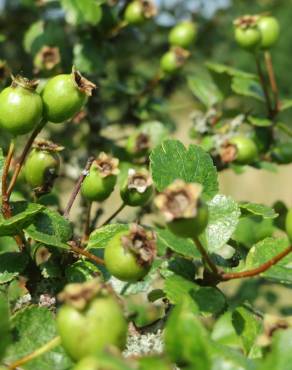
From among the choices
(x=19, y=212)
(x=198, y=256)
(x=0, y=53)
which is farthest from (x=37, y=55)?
(x=198, y=256)

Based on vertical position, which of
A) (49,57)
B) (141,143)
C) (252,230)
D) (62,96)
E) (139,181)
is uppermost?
(62,96)

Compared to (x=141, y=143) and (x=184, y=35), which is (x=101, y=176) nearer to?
(x=141, y=143)

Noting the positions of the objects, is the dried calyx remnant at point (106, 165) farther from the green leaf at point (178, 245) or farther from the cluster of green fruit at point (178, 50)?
the cluster of green fruit at point (178, 50)

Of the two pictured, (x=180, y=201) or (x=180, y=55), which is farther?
(x=180, y=55)

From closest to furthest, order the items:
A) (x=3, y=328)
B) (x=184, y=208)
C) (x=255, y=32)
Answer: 1. (x=3, y=328)
2. (x=184, y=208)
3. (x=255, y=32)

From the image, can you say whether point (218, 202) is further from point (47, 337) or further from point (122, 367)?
point (122, 367)

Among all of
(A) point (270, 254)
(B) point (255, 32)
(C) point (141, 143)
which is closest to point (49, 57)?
(C) point (141, 143)

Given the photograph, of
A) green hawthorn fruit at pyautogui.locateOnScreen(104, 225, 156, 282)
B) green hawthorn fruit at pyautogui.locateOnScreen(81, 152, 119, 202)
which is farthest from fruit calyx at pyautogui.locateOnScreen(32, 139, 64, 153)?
green hawthorn fruit at pyautogui.locateOnScreen(104, 225, 156, 282)
